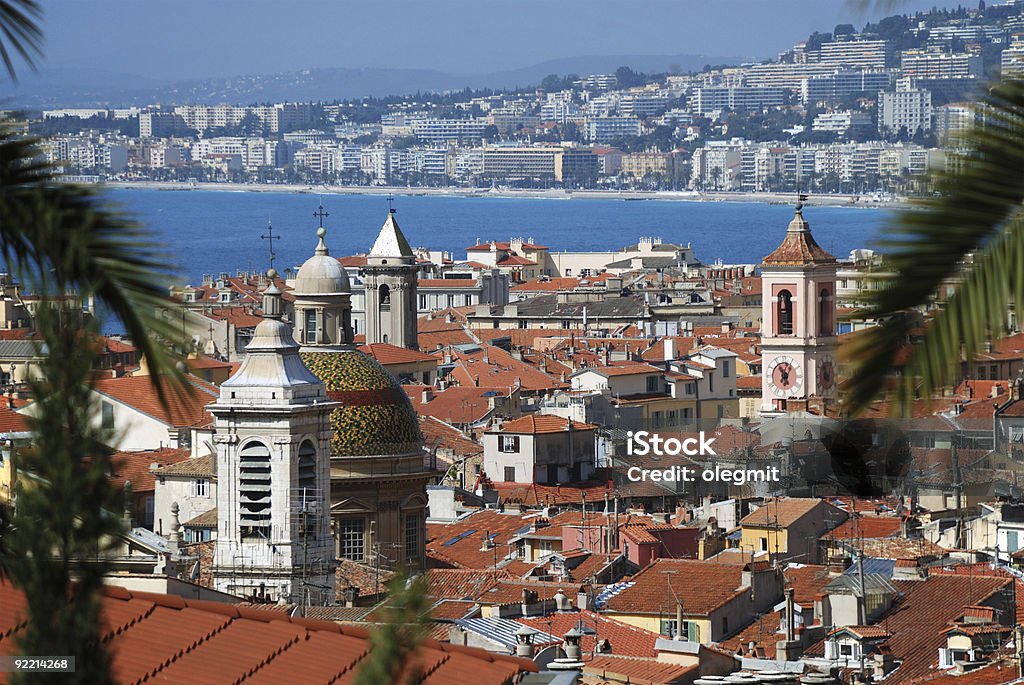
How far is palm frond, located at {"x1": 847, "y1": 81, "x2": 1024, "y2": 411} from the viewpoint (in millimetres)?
2723

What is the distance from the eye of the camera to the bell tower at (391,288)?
155 feet

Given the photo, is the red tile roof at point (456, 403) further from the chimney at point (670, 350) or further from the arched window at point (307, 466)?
the arched window at point (307, 466)

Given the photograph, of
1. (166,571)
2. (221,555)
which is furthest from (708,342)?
(166,571)

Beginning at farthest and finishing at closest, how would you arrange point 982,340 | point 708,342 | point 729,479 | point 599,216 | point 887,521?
point 599,216
point 708,342
point 729,479
point 887,521
point 982,340

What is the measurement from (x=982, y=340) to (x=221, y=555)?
13.8m

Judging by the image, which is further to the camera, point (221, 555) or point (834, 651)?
point (221, 555)

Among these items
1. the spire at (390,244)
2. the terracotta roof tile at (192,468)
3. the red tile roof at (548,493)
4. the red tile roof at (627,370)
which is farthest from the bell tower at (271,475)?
the spire at (390,244)

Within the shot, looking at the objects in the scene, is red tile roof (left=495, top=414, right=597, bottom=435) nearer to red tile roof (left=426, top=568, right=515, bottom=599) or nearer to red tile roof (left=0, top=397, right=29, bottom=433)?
red tile roof (left=0, top=397, right=29, bottom=433)

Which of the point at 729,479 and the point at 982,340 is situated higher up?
the point at 982,340

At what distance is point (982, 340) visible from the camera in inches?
107

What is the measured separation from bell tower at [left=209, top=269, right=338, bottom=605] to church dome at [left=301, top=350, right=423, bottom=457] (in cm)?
188

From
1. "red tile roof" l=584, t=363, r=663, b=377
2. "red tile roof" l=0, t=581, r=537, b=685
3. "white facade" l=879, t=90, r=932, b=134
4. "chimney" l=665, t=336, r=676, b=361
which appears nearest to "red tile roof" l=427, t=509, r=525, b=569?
"red tile roof" l=0, t=581, r=537, b=685

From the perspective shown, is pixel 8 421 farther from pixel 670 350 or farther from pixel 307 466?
pixel 670 350

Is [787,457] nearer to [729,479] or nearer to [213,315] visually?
[729,479]
